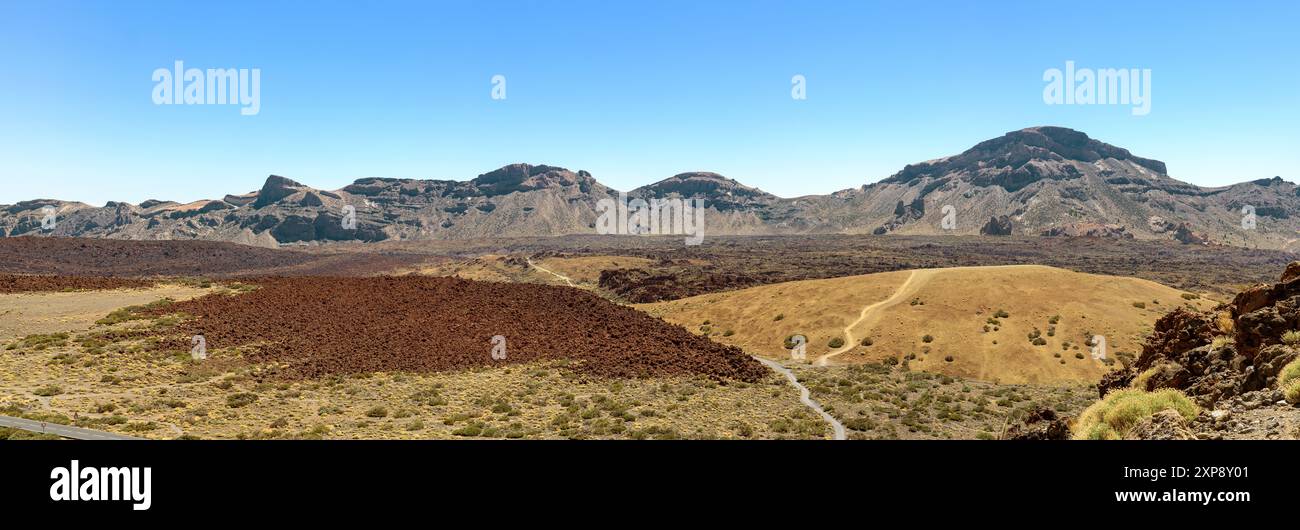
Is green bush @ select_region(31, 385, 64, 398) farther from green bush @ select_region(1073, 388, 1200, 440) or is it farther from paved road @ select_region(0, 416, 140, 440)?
green bush @ select_region(1073, 388, 1200, 440)

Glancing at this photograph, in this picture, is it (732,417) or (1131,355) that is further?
(1131,355)

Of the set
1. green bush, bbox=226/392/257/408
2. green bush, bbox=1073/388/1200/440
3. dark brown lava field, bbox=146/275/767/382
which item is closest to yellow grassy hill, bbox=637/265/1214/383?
dark brown lava field, bbox=146/275/767/382

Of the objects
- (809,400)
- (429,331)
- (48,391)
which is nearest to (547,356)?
(429,331)

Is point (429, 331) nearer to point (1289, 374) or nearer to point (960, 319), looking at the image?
point (1289, 374)

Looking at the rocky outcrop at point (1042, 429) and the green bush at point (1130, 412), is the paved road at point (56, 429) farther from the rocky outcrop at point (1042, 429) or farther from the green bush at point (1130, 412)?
the green bush at point (1130, 412)

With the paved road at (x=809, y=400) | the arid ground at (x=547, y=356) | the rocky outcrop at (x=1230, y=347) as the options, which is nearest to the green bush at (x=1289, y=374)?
the rocky outcrop at (x=1230, y=347)
